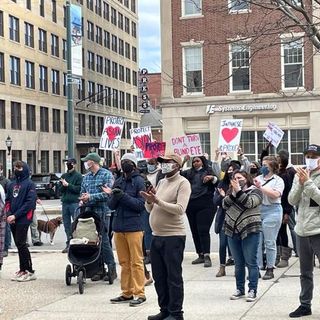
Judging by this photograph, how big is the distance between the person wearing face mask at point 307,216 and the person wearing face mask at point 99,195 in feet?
11.0

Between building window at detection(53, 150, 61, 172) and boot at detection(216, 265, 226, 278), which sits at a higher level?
building window at detection(53, 150, 61, 172)

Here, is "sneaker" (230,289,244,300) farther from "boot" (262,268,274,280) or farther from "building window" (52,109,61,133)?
"building window" (52,109,61,133)

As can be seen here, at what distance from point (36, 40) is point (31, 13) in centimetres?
251

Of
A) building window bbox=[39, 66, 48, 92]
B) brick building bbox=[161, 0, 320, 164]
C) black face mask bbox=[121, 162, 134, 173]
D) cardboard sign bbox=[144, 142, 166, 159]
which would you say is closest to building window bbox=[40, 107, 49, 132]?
building window bbox=[39, 66, 48, 92]

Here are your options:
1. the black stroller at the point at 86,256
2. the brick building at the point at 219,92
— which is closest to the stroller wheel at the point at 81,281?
the black stroller at the point at 86,256

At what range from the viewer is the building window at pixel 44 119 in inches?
2404

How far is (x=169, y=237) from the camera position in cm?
709

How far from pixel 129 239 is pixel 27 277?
8.66ft

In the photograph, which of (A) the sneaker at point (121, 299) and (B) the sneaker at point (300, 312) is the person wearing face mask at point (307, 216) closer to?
(B) the sneaker at point (300, 312)

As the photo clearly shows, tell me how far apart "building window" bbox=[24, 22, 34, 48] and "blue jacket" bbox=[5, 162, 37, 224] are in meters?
49.7

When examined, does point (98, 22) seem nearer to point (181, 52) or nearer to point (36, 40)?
point (36, 40)

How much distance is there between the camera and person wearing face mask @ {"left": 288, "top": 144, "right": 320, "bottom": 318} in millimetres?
7047

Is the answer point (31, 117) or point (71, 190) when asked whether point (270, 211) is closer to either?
point (71, 190)

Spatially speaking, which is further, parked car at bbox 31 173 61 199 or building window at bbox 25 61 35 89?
building window at bbox 25 61 35 89
